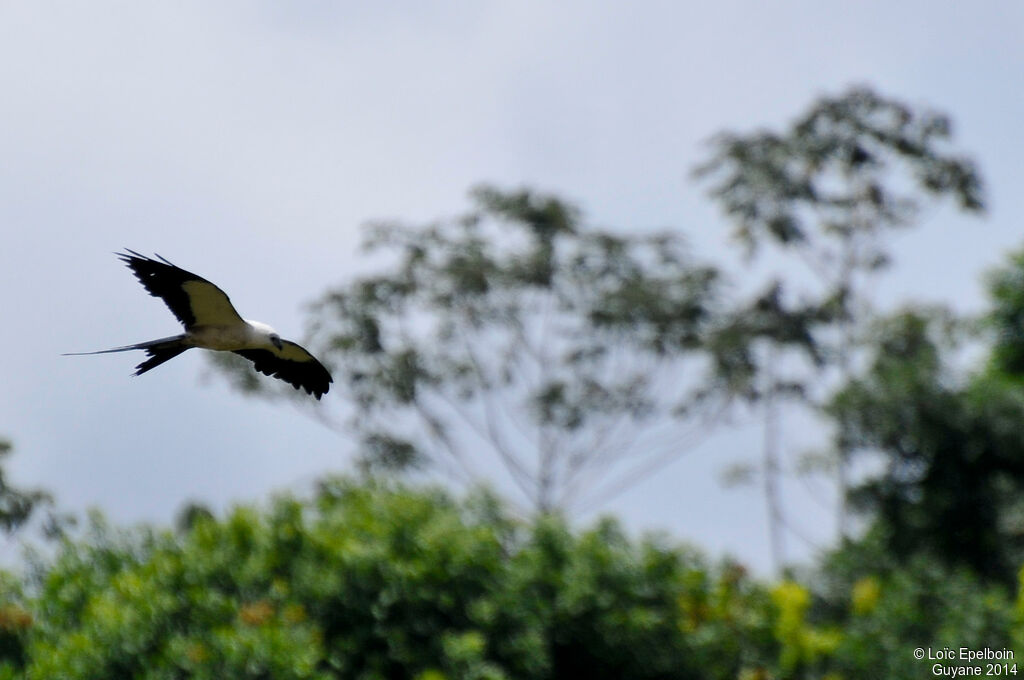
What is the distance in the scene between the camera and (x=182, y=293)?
26.1ft

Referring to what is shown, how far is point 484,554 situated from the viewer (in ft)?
49.7

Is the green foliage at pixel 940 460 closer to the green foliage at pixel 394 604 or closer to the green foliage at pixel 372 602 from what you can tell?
the green foliage at pixel 394 604

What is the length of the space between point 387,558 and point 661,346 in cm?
1265

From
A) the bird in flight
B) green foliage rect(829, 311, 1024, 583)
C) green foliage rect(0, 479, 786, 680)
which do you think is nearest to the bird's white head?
the bird in flight

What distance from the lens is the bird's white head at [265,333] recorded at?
8.38 m

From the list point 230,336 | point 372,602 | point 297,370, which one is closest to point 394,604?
point 372,602

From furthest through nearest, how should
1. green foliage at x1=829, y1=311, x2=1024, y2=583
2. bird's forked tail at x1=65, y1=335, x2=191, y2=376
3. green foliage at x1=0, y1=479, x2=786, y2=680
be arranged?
green foliage at x1=829, y1=311, x2=1024, y2=583, green foliage at x1=0, y1=479, x2=786, y2=680, bird's forked tail at x1=65, y1=335, x2=191, y2=376

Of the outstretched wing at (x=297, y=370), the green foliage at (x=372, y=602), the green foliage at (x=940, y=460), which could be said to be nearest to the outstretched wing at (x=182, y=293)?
the outstretched wing at (x=297, y=370)

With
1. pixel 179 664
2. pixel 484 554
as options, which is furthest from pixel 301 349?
pixel 484 554

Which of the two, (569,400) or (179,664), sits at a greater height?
(569,400)

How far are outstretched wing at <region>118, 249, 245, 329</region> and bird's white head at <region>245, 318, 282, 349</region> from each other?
0.71 feet

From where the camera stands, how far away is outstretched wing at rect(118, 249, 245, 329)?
7.93 metres

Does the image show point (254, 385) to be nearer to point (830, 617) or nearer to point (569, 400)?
point (569, 400)

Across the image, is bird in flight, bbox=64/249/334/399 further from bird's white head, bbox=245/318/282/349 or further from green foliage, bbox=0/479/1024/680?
green foliage, bbox=0/479/1024/680
